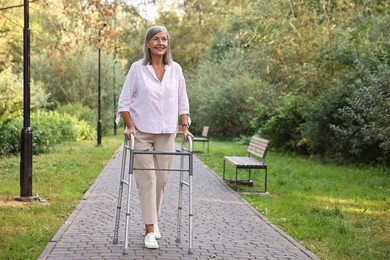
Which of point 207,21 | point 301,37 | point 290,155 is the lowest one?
point 290,155

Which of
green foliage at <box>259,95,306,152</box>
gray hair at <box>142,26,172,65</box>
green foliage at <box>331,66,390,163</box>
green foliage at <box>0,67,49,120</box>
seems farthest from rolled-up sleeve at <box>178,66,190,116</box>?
green foliage at <box>0,67,49,120</box>

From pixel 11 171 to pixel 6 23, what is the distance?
1338 cm

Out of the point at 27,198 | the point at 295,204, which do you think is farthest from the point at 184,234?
the point at 295,204

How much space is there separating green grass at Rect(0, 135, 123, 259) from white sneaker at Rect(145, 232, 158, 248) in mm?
1092

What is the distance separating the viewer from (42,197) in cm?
1099

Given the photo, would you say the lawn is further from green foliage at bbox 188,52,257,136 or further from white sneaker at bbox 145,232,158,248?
green foliage at bbox 188,52,257,136

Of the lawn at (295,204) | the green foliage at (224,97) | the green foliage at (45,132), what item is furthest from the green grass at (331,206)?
the green foliage at (224,97)

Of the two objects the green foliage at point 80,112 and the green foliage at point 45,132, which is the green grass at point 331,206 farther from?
the green foliage at point 80,112

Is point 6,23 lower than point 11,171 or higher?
higher

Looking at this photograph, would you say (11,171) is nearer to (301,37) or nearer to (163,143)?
(163,143)

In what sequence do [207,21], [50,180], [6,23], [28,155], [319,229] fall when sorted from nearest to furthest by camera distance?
[319,229]
[28,155]
[50,180]
[6,23]
[207,21]

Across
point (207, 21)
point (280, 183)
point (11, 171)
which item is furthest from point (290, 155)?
point (207, 21)

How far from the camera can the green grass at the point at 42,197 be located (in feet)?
23.6

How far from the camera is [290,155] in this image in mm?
23672
